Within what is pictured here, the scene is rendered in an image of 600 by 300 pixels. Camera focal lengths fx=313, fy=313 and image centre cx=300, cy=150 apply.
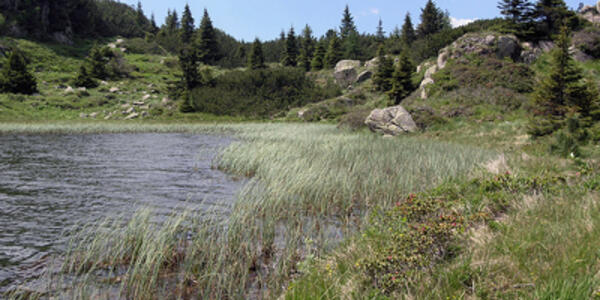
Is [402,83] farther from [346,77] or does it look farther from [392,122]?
[346,77]

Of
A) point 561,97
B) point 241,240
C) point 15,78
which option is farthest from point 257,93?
point 241,240

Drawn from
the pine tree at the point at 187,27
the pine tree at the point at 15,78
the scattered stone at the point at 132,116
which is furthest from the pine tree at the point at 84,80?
the pine tree at the point at 187,27

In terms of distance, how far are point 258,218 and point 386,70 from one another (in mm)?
40540

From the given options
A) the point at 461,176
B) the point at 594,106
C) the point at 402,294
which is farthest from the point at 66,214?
the point at 594,106

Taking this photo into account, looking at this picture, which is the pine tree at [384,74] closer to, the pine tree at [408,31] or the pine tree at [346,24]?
the pine tree at [408,31]

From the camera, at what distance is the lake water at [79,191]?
15.9 ft

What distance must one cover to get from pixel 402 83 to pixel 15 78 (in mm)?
49197

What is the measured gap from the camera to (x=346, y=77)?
55.0m

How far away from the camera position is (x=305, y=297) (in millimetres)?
2979

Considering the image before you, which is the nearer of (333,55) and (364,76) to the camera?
(364,76)

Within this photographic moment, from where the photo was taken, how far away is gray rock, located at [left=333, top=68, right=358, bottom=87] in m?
54.3

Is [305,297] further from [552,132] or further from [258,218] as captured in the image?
[552,132]

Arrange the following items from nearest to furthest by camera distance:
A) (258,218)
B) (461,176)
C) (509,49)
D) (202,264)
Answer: (202,264), (258,218), (461,176), (509,49)

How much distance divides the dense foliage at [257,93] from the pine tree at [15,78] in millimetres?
20864
